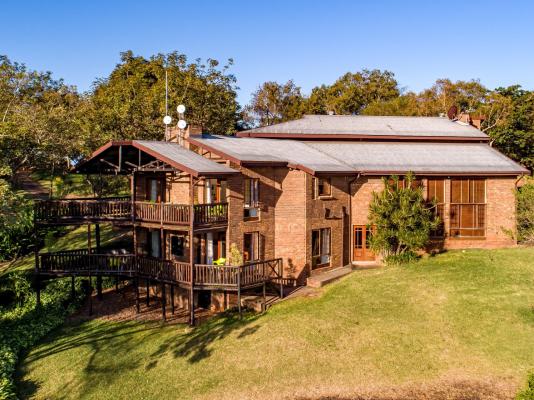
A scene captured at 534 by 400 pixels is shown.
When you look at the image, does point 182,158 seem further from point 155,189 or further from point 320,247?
point 320,247

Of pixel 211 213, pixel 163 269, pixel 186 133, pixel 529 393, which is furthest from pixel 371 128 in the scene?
pixel 529 393

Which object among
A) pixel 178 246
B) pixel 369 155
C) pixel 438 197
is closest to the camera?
pixel 178 246

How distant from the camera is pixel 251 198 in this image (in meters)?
23.4

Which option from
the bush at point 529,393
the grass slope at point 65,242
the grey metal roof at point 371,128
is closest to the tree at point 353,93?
the grey metal roof at point 371,128

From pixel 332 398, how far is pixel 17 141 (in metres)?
24.7

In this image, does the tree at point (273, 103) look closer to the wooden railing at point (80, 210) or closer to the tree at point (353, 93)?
the tree at point (353, 93)

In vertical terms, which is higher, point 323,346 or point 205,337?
point 323,346

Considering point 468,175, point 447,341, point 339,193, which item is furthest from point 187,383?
point 468,175

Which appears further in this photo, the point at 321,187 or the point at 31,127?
the point at 31,127

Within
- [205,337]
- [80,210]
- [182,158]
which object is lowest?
[205,337]

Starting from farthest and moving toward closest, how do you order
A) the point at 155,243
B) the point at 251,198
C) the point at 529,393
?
the point at 155,243 → the point at 251,198 → the point at 529,393

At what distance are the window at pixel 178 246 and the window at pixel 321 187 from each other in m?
7.73

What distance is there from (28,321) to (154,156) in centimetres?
1093

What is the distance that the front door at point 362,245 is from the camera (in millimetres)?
27188
